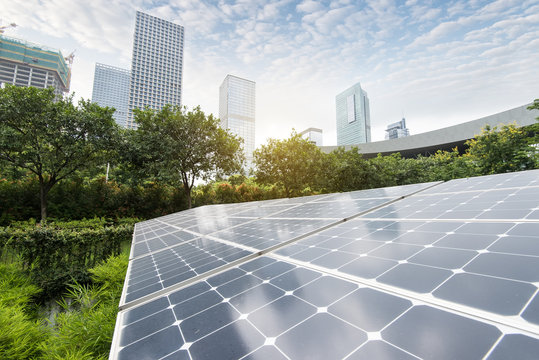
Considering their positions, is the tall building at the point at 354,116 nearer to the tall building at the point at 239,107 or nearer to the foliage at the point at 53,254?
the tall building at the point at 239,107

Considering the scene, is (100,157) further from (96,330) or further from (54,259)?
(96,330)

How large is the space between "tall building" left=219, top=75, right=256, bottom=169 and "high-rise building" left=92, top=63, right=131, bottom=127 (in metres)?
86.8

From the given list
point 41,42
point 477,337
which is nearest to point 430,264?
point 477,337

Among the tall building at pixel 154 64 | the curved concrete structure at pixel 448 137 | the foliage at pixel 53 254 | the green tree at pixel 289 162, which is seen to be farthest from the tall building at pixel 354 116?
the foliage at pixel 53 254

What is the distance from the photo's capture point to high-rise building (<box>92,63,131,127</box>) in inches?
6427

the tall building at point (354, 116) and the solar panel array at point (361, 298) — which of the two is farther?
the tall building at point (354, 116)

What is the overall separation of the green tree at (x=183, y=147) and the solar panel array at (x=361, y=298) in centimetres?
1804

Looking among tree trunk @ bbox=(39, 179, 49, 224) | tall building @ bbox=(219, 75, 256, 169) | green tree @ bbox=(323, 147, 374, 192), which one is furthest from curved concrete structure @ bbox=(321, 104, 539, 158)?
tall building @ bbox=(219, 75, 256, 169)

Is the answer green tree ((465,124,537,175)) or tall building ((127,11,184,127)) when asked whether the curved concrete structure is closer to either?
green tree ((465,124,537,175))

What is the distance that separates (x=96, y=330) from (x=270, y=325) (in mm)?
4371

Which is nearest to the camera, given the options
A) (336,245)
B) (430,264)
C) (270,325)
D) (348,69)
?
(270,325)

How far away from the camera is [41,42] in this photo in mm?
120625

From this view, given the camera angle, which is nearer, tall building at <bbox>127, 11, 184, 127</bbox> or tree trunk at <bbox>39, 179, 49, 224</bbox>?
tree trunk at <bbox>39, 179, 49, 224</bbox>

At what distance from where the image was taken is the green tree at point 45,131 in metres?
14.5
